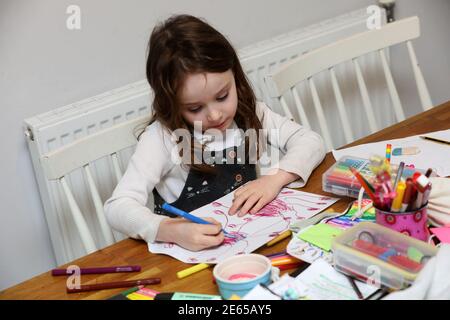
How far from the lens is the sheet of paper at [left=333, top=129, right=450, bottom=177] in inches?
47.1

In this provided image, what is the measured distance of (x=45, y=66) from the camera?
1.57 meters

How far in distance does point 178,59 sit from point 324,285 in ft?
1.87

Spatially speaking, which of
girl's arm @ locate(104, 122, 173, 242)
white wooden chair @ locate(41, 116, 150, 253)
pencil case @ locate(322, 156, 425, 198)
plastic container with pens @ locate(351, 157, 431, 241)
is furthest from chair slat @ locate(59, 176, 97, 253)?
plastic container with pens @ locate(351, 157, 431, 241)

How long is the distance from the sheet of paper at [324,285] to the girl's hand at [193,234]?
0.63ft

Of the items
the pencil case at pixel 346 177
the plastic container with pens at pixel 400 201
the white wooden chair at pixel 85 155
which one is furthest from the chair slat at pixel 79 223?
the plastic container with pens at pixel 400 201

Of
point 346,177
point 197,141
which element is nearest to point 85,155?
point 197,141

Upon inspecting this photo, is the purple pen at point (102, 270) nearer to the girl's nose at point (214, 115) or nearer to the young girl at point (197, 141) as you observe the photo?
the young girl at point (197, 141)

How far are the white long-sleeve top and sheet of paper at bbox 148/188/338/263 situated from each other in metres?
0.05

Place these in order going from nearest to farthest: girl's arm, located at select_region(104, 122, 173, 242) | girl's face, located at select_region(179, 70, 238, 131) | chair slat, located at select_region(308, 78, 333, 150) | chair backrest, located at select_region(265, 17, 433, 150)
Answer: girl's arm, located at select_region(104, 122, 173, 242)
girl's face, located at select_region(179, 70, 238, 131)
chair backrest, located at select_region(265, 17, 433, 150)
chair slat, located at select_region(308, 78, 333, 150)

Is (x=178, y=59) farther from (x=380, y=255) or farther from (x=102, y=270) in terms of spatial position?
(x=380, y=255)

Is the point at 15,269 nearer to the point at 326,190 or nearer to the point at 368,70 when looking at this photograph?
the point at 326,190

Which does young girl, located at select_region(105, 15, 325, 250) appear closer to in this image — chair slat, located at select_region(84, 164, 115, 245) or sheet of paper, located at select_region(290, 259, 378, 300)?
chair slat, located at select_region(84, 164, 115, 245)

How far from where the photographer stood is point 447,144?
1276 mm

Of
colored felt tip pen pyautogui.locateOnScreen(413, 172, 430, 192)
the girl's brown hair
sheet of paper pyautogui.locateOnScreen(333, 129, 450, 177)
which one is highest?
the girl's brown hair
